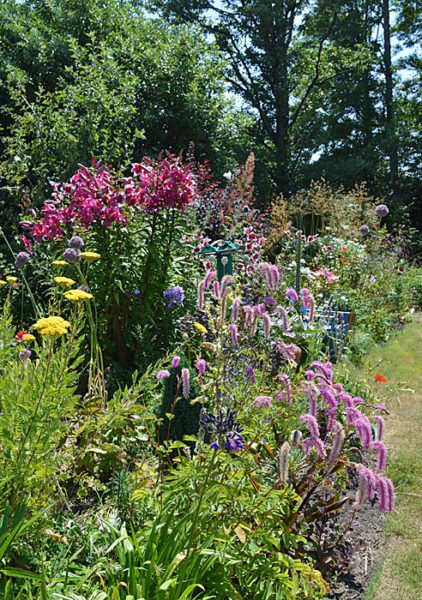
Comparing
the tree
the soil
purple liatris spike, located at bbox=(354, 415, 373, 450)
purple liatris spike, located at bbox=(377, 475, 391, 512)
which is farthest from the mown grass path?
the tree

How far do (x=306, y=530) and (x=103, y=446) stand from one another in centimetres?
97

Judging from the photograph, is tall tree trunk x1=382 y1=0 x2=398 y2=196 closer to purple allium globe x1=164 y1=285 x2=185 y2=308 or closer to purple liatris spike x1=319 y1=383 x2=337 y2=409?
purple allium globe x1=164 y1=285 x2=185 y2=308

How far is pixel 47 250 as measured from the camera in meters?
4.39

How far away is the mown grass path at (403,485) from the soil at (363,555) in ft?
0.11

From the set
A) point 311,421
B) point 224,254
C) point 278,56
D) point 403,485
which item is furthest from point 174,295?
point 278,56

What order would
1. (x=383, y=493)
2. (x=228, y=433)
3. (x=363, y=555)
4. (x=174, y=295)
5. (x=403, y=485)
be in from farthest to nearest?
(x=174, y=295)
(x=403, y=485)
(x=363, y=555)
(x=228, y=433)
(x=383, y=493)

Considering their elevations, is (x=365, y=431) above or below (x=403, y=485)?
above

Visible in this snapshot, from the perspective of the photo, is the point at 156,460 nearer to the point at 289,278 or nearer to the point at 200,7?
the point at 289,278

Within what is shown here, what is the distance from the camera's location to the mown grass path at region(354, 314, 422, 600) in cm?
203

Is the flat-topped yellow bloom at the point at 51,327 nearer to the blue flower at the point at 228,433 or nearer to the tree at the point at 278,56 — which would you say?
the blue flower at the point at 228,433

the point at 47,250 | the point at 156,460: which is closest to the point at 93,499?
the point at 156,460

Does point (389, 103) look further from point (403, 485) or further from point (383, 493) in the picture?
point (383, 493)

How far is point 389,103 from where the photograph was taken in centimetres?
1880

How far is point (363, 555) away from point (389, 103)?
20052mm
